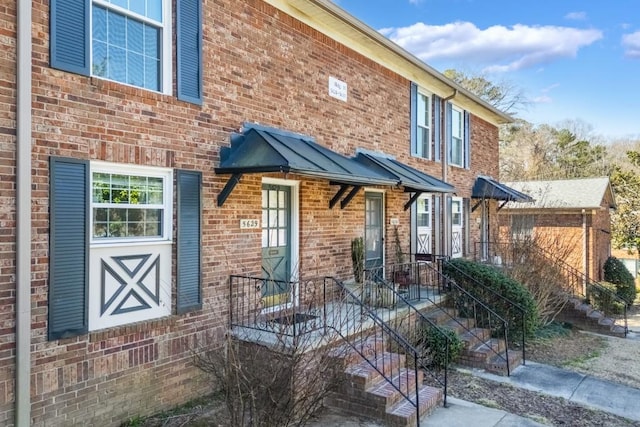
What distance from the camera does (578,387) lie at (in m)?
7.41

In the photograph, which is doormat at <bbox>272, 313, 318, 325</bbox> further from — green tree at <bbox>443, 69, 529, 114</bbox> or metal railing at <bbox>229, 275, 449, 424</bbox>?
green tree at <bbox>443, 69, 529, 114</bbox>

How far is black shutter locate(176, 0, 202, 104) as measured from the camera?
239 inches

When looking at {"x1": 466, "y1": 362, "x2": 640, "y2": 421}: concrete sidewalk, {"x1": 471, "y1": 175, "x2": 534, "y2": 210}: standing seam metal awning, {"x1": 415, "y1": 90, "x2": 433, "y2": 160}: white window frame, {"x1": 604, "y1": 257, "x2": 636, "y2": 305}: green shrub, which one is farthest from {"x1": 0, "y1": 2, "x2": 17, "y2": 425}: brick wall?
{"x1": 604, "y1": 257, "x2": 636, "y2": 305}: green shrub

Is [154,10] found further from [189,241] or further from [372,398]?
[372,398]

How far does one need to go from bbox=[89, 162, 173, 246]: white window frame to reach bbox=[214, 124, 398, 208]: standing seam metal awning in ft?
2.52

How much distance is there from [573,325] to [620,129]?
37.4 meters

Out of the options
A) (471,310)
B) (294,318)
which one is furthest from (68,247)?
(471,310)

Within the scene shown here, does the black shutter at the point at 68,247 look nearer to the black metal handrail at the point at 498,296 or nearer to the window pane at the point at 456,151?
the black metal handrail at the point at 498,296

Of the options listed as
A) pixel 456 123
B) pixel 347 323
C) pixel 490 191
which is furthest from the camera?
pixel 490 191

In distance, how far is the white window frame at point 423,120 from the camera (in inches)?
479

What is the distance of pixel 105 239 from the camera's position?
5309 mm

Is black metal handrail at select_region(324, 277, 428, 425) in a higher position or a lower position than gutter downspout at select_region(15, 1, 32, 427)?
lower

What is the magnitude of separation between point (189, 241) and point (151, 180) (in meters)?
0.89

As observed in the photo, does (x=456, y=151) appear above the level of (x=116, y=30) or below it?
below
